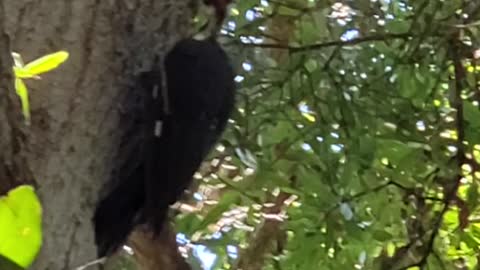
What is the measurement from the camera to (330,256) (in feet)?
5.31

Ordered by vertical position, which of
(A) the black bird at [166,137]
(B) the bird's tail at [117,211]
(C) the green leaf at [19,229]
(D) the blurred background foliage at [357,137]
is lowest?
(D) the blurred background foliage at [357,137]

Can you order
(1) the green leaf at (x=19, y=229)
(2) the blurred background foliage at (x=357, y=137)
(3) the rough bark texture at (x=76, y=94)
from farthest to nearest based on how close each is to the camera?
(2) the blurred background foliage at (x=357, y=137) < (3) the rough bark texture at (x=76, y=94) < (1) the green leaf at (x=19, y=229)

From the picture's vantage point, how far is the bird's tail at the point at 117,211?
39.9 inches

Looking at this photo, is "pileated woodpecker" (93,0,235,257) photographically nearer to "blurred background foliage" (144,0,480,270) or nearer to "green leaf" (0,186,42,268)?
"blurred background foliage" (144,0,480,270)

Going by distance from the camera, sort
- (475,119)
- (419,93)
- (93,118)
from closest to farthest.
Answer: (93,118), (475,119), (419,93)

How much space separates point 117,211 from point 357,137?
1.91 feet

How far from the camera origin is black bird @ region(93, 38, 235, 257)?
1.00 meters

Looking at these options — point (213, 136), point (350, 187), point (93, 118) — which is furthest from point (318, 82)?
point (93, 118)

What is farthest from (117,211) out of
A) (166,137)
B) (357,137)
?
(357,137)

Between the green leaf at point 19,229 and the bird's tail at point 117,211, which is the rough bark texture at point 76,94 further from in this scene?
the green leaf at point 19,229

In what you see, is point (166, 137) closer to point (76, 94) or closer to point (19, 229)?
point (76, 94)

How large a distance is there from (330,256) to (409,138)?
246 mm

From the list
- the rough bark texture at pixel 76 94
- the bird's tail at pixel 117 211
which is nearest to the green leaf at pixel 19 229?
the rough bark texture at pixel 76 94

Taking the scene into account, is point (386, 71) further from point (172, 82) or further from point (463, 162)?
→ point (172, 82)
